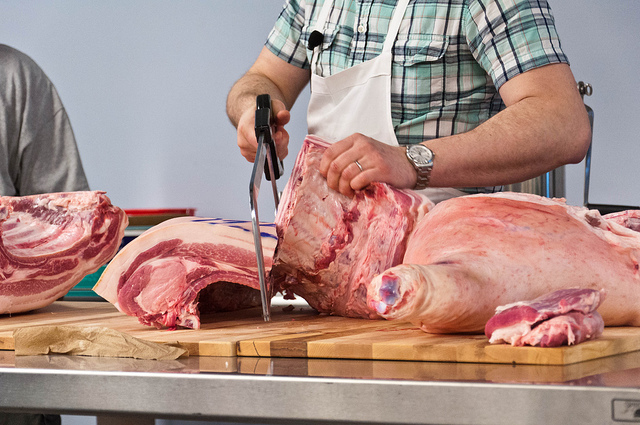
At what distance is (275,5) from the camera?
4129mm

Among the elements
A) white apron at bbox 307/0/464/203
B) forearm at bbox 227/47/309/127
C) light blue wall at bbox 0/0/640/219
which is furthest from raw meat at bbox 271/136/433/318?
light blue wall at bbox 0/0/640/219

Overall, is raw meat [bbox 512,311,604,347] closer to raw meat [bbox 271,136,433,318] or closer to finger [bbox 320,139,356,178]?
raw meat [bbox 271,136,433,318]

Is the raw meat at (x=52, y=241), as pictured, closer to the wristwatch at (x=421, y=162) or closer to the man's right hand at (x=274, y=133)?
the man's right hand at (x=274, y=133)

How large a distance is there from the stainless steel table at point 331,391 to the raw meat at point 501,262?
0.39 ft

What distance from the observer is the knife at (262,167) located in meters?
1.51

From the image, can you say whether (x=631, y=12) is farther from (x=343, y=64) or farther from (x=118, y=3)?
(x=118, y=3)

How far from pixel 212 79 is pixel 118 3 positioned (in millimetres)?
843

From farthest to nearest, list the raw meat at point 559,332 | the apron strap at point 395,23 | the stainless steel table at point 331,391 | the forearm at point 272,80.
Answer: the forearm at point 272,80 < the apron strap at point 395,23 < the raw meat at point 559,332 < the stainless steel table at point 331,391

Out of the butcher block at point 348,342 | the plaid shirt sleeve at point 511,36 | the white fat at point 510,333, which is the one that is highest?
the plaid shirt sleeve at point 511,36

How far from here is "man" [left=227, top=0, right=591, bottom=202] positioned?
178cm

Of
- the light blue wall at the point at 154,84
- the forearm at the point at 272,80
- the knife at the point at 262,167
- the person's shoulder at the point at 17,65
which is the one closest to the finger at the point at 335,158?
the knife at the point at 262,167

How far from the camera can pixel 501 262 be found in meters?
1.29

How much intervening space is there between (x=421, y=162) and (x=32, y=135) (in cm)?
203

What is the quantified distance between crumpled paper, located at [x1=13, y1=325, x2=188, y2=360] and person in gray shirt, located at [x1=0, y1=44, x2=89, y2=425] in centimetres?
186
